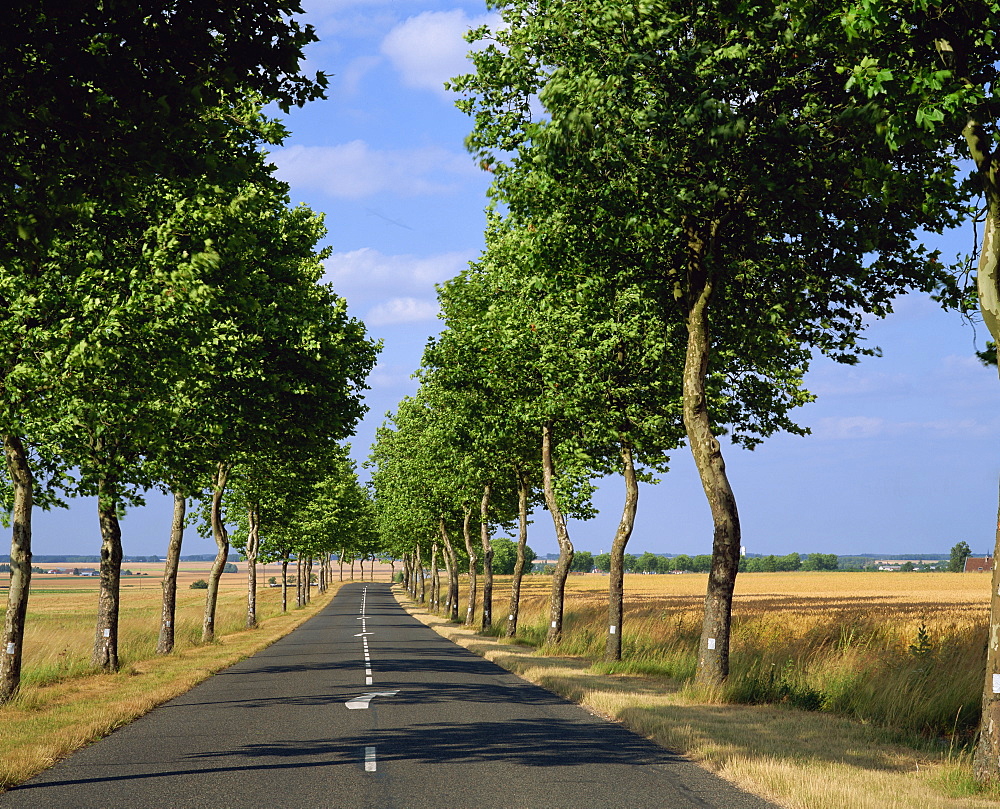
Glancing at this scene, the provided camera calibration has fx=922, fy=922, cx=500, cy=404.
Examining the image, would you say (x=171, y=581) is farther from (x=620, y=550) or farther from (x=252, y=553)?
(x=252, y=553)

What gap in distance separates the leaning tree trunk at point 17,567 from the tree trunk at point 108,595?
4.46m

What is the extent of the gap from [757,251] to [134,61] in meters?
12.2

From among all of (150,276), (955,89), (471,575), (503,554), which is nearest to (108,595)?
(150,276)

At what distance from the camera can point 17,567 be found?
53.1 ft

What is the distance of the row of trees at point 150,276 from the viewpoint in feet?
23.7

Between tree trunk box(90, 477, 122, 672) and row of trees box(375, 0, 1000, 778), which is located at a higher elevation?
row of trees box(375, 0, 1000, 778)

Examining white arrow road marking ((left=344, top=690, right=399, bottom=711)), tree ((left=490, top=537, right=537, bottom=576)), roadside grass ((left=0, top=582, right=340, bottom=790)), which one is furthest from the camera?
tree ((left=490, top=537, right=537, bottom=576))

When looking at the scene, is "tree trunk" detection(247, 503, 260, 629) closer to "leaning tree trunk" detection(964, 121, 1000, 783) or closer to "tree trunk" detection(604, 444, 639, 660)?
"tree trunk" detection(604, 444, 639, 660)

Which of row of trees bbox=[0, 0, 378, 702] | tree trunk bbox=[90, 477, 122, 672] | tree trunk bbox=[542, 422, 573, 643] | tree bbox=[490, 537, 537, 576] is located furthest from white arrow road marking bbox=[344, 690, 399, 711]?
tree bbox=[490, 537, 537, 576]

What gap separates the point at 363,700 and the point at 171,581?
13.5 metres

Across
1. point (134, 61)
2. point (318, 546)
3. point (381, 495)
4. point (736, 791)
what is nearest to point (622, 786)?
point (736, 791)

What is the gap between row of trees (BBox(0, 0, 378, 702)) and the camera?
723cm

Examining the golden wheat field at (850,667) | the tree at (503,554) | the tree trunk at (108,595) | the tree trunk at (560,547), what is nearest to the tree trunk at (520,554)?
the tree trunk at (560,547)

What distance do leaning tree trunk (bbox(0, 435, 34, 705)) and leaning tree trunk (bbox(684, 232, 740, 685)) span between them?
39.5ft
